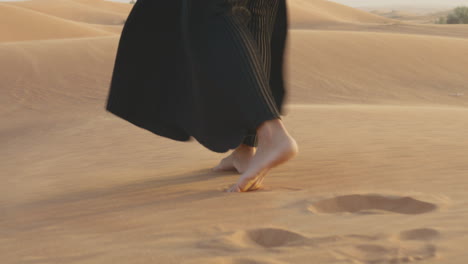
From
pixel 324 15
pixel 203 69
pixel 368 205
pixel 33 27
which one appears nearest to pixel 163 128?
pixel 203 69

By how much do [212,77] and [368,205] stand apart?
3.13 ft

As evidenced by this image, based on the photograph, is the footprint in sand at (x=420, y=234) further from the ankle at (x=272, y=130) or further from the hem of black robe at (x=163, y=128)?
the hem of black robe at (x=163, y=128)

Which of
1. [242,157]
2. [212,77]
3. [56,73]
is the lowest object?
[56,73]

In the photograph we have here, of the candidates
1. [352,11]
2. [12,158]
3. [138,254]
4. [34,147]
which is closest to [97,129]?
[34,147]

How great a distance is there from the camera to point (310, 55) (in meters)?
14.9

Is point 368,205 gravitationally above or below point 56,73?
above

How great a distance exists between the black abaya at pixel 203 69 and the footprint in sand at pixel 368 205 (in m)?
0.48

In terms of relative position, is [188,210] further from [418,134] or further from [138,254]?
[418,134]

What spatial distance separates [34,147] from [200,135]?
3721 mm

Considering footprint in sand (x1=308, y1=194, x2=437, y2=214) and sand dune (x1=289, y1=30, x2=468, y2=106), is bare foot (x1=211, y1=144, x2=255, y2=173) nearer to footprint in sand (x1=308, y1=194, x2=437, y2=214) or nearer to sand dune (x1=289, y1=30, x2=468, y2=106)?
footprint in sand (x1=308, y1=194, x2=437, y2=214)

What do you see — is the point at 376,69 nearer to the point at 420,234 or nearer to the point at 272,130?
the point at 272,130

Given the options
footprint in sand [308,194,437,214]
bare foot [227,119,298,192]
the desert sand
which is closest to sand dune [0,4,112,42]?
the desert sand

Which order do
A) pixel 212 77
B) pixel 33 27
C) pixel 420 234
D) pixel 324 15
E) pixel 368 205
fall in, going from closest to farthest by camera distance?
pixel 420 234, pixel 368 205, pixel 212 77, pixel 33 27, pixel 324 15

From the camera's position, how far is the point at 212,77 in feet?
11.8
